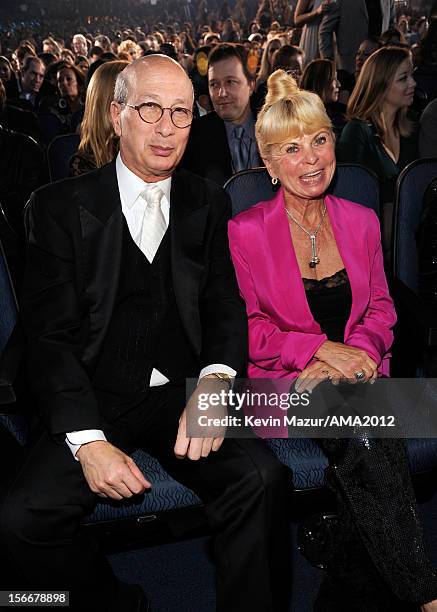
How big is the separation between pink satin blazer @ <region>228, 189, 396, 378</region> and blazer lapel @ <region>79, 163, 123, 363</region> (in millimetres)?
400

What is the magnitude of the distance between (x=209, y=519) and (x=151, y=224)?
0.78 meters

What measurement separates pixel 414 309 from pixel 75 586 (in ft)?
3.87

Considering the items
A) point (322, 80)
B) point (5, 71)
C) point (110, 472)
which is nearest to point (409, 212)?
point (110, 472)

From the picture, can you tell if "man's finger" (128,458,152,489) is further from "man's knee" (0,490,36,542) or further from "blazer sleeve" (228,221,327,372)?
"blazer sleeve" (228,221,327,372)

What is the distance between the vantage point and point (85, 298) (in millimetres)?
1807

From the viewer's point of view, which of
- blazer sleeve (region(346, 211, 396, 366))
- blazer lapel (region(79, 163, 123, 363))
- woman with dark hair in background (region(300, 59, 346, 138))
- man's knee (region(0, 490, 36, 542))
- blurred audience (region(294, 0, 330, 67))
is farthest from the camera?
blurred audience (region(294, 0, 330, 67))

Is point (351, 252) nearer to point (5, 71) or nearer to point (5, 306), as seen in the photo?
point (5, 306)

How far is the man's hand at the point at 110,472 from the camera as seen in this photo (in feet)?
5.23

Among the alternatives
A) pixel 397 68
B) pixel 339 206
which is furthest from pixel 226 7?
pixel 339 206

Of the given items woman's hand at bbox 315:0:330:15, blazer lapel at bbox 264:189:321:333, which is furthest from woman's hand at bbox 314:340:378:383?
woman's hand at bbox 315:0:330:15

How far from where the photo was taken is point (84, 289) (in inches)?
71.3

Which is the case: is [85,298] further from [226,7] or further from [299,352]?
[226,7]

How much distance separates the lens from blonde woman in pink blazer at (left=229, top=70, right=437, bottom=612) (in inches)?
74.1

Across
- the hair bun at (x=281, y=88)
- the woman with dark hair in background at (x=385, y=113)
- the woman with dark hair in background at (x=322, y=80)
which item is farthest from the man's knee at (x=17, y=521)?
the woman with dark hair in background at (x=322, y=80)
